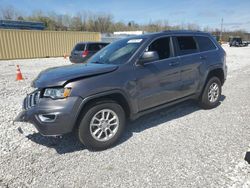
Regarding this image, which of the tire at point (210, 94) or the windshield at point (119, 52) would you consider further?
the tire at point (210, 94)

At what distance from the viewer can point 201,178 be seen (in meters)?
2.61

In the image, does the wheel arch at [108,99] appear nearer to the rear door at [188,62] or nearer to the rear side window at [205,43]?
the rear door at [188,62]

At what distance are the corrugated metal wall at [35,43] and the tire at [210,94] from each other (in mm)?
19351

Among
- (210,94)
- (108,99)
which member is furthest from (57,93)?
(210,94)

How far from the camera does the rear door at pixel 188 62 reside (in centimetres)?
431

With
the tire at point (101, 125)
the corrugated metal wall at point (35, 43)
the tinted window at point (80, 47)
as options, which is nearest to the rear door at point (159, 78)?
the tire at point (101, 125)

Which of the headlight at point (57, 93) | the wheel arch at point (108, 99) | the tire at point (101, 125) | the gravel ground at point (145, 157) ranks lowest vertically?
the gravel ground at point (145, 157)

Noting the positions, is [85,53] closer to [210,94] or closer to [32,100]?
[210,94]

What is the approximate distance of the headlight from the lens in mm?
2910

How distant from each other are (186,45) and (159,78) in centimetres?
127

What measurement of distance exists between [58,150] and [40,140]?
0.52 metres

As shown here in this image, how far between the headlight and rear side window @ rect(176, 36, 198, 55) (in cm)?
257

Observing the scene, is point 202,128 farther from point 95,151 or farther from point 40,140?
point 40,140

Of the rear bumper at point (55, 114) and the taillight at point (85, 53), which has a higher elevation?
the taillight at point (85, 53)
